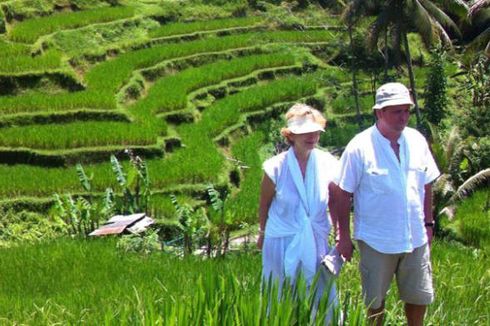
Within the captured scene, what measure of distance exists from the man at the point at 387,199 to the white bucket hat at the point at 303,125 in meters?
0.25

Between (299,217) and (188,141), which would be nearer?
(299,217)

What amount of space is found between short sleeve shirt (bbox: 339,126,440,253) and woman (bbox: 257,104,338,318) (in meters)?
0.13

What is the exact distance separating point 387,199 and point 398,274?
476 millimetres

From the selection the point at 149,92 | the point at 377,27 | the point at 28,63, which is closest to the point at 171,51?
the point at 149,92

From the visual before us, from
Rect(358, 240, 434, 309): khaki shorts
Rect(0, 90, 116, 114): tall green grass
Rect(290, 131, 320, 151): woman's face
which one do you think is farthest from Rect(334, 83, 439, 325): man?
Rect(0, 90, 116, 114): tall green grass

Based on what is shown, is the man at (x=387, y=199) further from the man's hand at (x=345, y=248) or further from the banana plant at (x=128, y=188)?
the banana plant at (x=128, y=188)

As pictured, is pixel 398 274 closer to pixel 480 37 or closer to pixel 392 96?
pixel 392 96

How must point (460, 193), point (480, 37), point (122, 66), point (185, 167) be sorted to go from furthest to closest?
point (122, 66), point (480, 37), point (185, 167), point (460, 193)

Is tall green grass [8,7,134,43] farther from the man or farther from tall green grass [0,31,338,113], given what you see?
the man

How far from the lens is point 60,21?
18.3 meters

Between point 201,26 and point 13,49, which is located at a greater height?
point 201,26

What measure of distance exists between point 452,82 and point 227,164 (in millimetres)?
9434

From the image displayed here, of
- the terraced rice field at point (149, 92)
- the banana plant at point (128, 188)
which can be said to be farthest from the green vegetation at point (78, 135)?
the banana plant at point (128, 188)

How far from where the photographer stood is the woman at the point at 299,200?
13.6 feet
